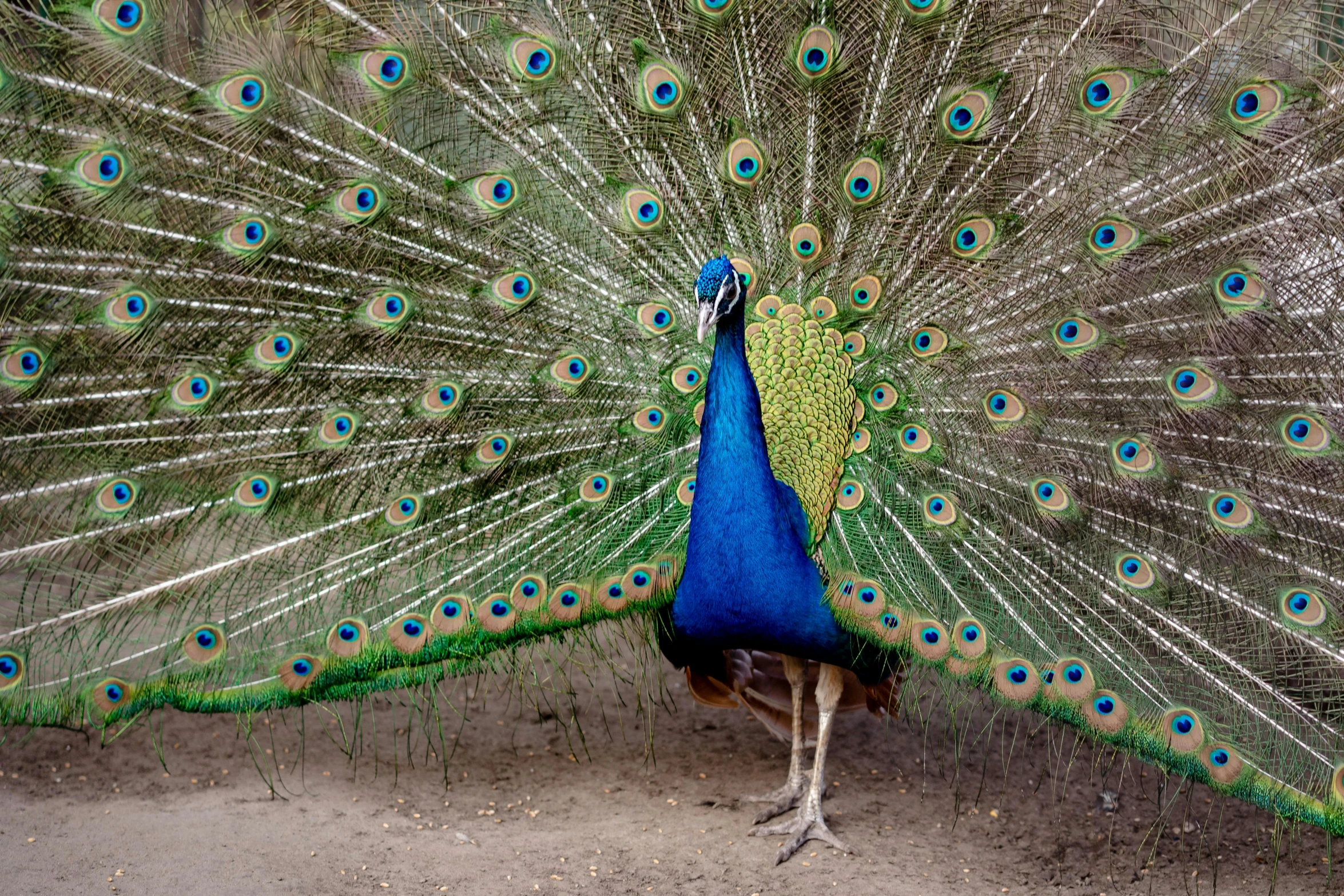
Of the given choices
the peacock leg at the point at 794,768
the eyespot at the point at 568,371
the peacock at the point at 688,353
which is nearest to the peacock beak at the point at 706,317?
the peacock at the point at 688,353

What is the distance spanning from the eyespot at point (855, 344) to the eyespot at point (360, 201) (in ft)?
4.42

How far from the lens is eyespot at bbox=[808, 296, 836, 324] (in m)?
3.47

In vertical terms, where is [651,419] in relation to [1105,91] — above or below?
below

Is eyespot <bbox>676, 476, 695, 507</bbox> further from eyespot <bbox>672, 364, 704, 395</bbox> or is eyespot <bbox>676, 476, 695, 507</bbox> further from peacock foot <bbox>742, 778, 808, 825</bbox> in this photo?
peacock foot <bbox>742, 778, 808, 825</bbox>

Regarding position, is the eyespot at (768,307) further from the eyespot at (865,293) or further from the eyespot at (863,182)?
the eyespot at (863,182)

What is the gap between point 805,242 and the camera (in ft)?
11.3

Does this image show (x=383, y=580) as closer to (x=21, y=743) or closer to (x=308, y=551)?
(x=308, y=551)

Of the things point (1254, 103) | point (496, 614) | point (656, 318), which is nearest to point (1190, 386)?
point (1254, 103)

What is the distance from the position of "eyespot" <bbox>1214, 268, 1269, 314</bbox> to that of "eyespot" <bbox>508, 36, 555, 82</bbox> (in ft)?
6.08

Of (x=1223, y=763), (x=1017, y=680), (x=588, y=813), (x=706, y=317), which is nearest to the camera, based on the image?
(x=706, y=317)

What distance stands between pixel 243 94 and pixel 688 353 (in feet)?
4.57

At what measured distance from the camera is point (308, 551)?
3395 millimetres

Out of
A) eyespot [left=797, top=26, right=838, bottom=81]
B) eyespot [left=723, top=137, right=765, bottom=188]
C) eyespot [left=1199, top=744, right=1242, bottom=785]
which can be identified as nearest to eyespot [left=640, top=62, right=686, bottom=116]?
eyespot [left=723, top=137, right=765, bottom=188]

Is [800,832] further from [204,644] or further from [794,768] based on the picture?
[204,644]
